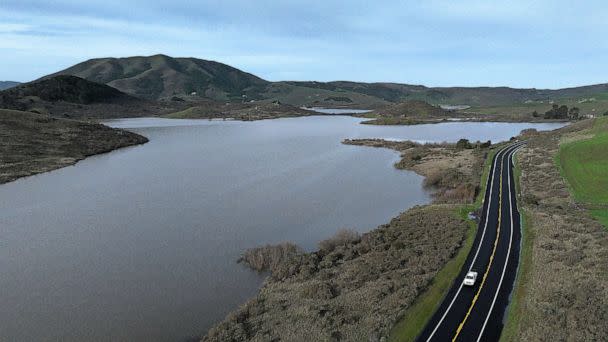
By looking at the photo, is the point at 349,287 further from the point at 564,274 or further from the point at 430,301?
the point at 564,274

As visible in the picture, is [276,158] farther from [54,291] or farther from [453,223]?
[54,291]

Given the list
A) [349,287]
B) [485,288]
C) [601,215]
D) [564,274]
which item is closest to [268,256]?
[349,287]

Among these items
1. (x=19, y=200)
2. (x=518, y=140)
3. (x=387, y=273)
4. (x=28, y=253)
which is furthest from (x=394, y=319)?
(x=518, y=140)

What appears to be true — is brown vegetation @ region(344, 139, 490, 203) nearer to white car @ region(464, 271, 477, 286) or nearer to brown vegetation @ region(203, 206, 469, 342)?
brown vegetation @ region(203, 206, 469, 342)

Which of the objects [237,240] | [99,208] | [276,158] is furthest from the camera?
[276,158]

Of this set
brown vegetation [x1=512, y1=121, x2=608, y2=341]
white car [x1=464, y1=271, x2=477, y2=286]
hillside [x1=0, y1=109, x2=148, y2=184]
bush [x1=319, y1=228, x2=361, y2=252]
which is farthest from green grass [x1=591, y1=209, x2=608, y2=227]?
hillside [x1=0, y1=109, x2=148, y2=184]

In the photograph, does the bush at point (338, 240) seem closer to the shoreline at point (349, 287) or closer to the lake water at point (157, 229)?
the shoreline at point (349, 287)

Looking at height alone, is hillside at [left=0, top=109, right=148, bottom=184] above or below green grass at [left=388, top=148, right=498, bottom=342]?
above
